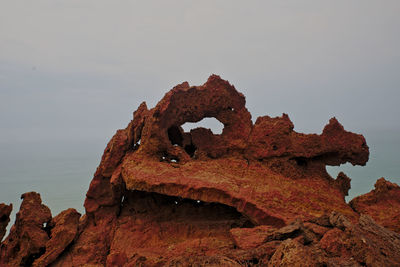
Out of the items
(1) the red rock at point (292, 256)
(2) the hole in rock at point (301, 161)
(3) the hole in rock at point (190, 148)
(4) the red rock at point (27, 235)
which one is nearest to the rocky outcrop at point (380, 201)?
(2) the hole in rock at point (301, 161)

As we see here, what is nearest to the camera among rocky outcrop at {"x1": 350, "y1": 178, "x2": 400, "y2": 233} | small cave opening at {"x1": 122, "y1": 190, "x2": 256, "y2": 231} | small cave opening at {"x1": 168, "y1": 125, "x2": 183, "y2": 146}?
rocky outcrop at {"x1": 350, "y1": 178, "x2": 400, "y2": 233}

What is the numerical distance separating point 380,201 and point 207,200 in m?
4.34

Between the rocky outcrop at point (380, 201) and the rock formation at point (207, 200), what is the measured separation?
0.12m

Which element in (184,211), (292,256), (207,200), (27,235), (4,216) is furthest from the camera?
(184,211)

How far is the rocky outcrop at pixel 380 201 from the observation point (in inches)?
287

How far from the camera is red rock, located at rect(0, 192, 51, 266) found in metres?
7.01

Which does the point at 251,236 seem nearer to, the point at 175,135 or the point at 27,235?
the point at 175,135

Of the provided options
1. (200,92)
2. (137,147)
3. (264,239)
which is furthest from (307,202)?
(137,147)

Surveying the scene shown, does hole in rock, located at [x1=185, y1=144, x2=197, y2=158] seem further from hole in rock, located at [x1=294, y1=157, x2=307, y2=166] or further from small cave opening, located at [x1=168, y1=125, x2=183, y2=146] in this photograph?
hole in rock, located at [x1=294, y1=157, x2=307, y2=166]

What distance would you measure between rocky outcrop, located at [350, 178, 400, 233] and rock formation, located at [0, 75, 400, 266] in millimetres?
121

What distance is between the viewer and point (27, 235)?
7.16 metres

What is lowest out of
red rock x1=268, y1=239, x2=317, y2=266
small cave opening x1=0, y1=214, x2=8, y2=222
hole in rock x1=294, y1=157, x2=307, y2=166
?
red rock x1=268, y1=239, x2=317, y2=266

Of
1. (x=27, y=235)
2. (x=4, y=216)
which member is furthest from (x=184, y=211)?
(x=4, y=216)

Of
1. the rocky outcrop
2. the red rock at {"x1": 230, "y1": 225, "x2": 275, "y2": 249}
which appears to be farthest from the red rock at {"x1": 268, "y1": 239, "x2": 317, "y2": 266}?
the rocky outcrop
